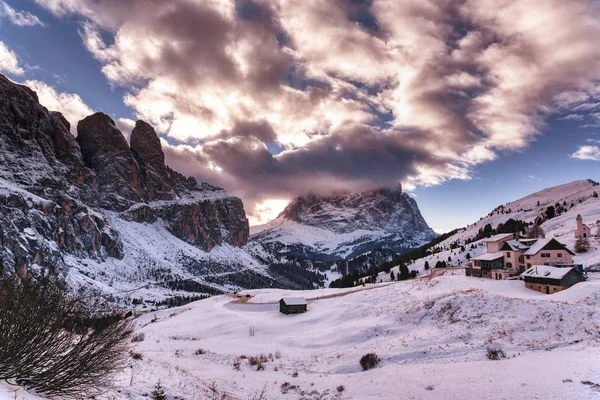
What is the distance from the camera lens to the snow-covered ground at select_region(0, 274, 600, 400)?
17672mm

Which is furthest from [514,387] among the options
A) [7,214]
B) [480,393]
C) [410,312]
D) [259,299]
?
[7,214]

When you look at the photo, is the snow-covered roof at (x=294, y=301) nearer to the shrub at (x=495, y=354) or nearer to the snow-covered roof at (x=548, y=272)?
the snow-covered roof at (x=548, y=272)

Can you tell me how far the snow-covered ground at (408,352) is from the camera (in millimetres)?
17672

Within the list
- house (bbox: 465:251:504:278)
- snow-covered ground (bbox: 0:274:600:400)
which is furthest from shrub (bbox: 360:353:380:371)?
house (bbox: 465:251:504:278)

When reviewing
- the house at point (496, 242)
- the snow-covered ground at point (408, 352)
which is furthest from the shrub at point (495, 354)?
the house at point (496, 242)

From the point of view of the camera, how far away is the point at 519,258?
66812mm

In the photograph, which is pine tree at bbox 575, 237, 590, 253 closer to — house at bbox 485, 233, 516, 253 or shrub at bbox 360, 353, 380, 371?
house at bbox 485, 233, 516, 253

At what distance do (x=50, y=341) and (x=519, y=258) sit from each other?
7629 centimetres

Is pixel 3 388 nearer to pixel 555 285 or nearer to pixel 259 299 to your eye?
pixel 555 285

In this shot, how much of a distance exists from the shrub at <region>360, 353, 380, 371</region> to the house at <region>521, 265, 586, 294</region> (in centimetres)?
3153

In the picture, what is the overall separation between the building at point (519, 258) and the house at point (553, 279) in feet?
52.8

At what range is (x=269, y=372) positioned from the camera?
27500 mm

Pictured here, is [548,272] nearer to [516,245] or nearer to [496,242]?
[516,245]

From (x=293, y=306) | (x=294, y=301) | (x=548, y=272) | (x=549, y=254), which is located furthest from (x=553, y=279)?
(x=294, y=301)
